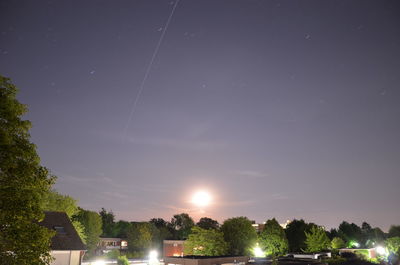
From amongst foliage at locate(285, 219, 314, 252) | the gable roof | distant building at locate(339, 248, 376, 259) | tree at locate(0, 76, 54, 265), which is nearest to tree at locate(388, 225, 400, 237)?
distant building at locate(339, 248, 376, 259)

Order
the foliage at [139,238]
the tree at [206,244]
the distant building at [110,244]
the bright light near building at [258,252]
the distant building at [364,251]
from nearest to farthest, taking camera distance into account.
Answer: the tree at [206,244]
the bright light near building at [258,252]
the distant building at [364,251]
the distant building at [110,244]
the foliage at [139,238]

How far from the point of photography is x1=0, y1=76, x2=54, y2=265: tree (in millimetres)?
10609

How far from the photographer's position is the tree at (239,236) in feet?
241

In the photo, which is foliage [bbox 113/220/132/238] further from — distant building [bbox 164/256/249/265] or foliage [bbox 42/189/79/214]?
distant building [bbox 164/256/249/265]

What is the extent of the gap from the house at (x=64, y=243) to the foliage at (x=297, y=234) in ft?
245

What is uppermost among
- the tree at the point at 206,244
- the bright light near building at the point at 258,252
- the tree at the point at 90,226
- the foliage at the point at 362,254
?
the tree at the point at 90,226

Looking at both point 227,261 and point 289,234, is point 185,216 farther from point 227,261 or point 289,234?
point 227,261

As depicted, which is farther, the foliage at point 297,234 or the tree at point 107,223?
the tree at point 107,223

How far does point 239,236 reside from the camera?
Answer: 242ft

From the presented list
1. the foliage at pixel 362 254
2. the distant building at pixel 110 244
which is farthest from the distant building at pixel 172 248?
the foliage at pixel 362 254

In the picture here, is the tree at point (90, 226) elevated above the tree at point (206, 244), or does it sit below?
above

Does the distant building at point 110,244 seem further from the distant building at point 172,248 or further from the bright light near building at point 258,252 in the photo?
the bright light near building at point 258,252

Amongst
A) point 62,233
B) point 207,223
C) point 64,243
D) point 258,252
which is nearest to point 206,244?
point 258,252

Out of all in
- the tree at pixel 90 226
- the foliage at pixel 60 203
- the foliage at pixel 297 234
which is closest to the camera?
the foliage at pixel 60 203
